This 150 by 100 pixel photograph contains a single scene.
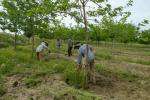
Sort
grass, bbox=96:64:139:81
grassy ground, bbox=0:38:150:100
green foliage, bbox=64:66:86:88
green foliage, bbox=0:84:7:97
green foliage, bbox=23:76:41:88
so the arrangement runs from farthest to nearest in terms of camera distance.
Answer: grass, bbox=96:64:139:81 → green foliage, bbox=23:76:41:88 → green foliage, bbox=64:66:86:88 → green foliage, bbox=0:84:7:97 → grassy ground, bbox=0:38:150:100

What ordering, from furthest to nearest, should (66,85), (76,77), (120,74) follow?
1. (120,74)
2. (76,77)
3. (66,85)

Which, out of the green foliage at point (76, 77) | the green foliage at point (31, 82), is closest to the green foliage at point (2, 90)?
the green foliage at point (31, 82)

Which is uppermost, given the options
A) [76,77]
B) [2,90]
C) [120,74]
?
[76,77]

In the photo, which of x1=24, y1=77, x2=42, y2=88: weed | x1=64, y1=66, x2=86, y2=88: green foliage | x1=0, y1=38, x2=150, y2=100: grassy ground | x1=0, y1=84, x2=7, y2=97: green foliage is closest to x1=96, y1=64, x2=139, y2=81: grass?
x1=0, y1=38, x2=150, y2=100: grassy ground

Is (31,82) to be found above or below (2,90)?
above

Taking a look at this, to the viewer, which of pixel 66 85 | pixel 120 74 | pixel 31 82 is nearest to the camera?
pixel 66 85

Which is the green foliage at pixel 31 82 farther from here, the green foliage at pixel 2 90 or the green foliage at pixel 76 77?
the green foliage at pixel 76 77

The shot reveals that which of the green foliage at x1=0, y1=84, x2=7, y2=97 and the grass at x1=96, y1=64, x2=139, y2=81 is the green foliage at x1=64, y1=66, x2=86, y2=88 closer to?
the green foliage at x1=0, y1=84, x2=7, y2=97

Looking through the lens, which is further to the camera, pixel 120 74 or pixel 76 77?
pixel 120 74

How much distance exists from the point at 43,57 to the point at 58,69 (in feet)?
23.7

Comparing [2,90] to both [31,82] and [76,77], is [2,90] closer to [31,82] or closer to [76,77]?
[31,82]

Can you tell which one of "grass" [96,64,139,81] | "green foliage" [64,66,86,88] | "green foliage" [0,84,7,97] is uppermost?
"green foliage" [64,66,86,88]

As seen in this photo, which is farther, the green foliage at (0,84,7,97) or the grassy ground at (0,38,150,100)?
the green foliage at (0,84,7,97)

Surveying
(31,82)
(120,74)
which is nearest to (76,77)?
(31,82)
